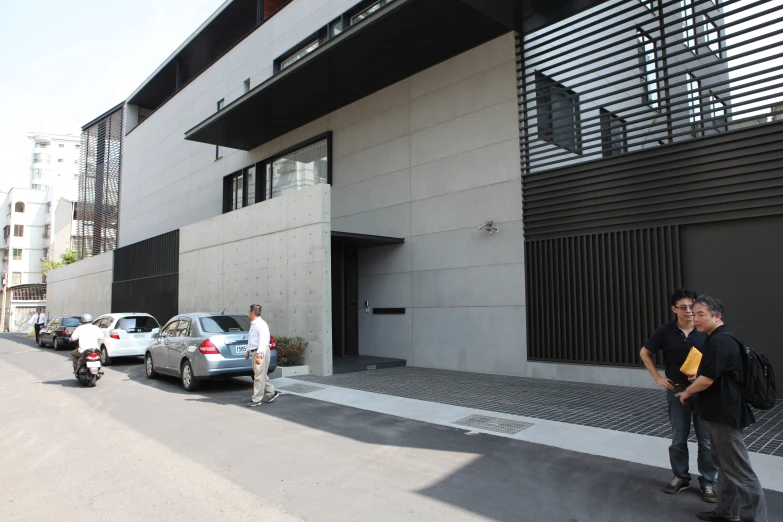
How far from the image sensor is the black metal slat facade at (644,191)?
30.7 feet

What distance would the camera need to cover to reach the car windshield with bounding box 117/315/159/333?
16453 mm

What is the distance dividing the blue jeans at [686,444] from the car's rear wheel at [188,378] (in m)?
8.73

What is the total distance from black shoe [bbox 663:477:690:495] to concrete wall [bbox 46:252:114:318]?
98.6ft

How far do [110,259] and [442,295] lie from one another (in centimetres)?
2279

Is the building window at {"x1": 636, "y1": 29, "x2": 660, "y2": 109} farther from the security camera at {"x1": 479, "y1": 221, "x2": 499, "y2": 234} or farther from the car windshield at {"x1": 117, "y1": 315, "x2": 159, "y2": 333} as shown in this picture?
the car windshield at {"x1": 117, "y1": 315, "x2": 159, "y2": 333}

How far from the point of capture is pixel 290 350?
43.0 ft

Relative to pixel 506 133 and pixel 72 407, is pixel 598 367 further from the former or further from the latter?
pixel 72 407

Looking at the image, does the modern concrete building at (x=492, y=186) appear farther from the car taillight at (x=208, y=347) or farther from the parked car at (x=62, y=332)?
the parked car at (x=62, y=332)

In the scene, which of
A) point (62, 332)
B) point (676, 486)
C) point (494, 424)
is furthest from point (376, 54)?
point (62, 332)

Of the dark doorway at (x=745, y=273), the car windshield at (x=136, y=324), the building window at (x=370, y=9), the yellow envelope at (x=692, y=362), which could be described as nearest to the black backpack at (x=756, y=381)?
the yellow envelope at (x=692, y=362)

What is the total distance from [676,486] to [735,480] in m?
A: 0.87

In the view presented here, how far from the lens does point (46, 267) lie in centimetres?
5928

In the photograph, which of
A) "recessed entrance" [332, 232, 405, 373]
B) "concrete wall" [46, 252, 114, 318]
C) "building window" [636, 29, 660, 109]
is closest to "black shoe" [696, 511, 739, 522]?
"building window" [636, 29, 660, 109]

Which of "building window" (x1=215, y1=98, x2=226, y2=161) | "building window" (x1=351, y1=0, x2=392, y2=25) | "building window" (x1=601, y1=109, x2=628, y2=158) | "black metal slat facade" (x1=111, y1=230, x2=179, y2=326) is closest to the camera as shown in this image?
"building window" (x1=601, y1=109, x2=628, y2=158)
